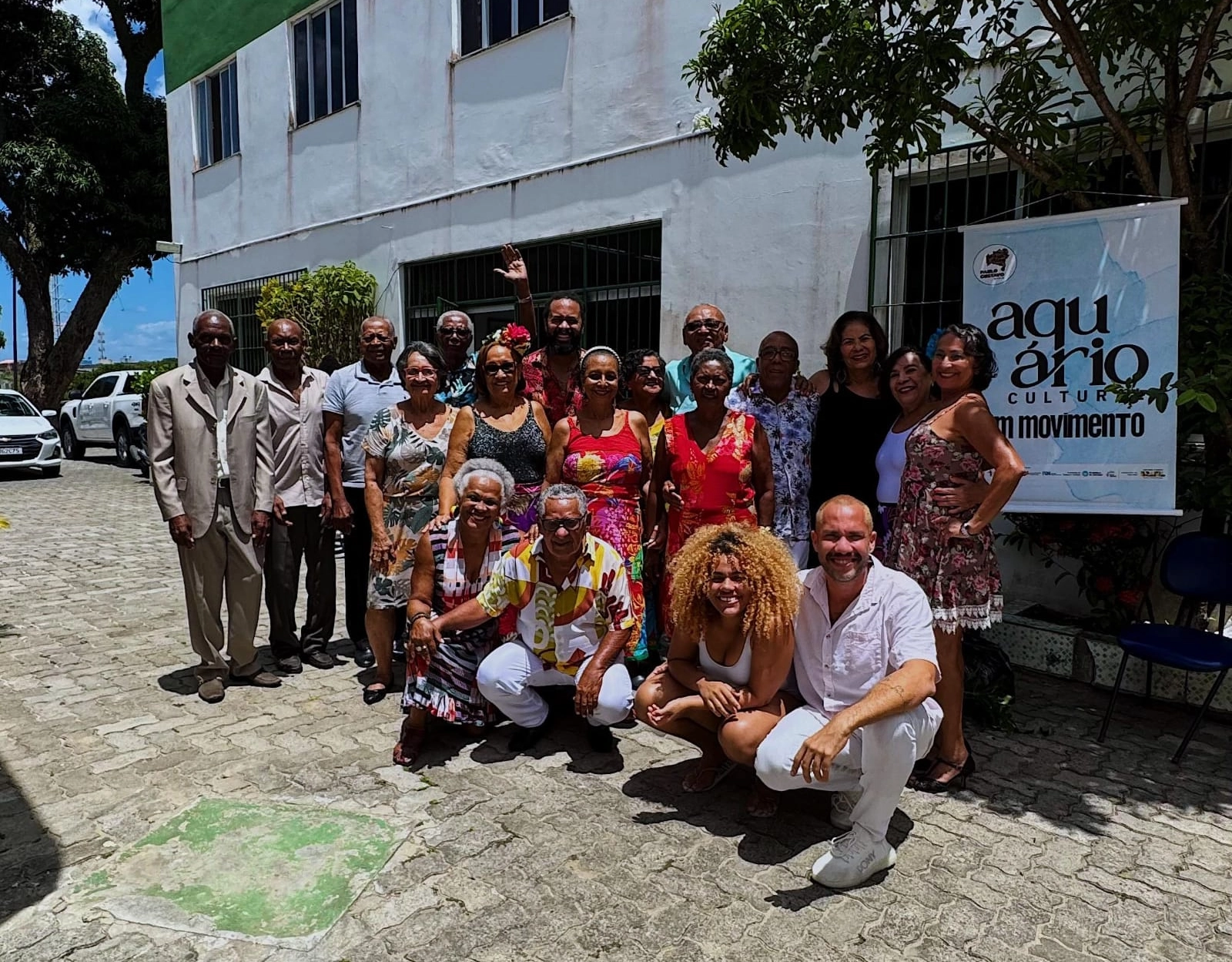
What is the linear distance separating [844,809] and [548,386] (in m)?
2.61

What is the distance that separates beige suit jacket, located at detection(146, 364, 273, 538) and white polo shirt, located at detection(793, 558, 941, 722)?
3.04 m

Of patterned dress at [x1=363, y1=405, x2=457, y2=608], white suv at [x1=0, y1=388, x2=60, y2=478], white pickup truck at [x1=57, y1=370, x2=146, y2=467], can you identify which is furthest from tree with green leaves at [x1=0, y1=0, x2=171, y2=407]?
patterned dress at [x1=363, y1=405, x2=457, y2=608]

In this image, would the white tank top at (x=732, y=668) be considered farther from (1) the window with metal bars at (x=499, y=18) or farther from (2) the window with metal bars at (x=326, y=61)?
(2) the window with metal bars at (x=326, y=61)

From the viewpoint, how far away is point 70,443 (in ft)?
63.1

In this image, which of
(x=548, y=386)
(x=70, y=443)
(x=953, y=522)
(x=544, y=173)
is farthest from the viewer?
(x=70, y=443)

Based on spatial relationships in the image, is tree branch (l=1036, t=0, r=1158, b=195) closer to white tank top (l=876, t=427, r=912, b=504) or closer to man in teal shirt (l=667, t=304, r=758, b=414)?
white tank top (l=876, t=427, r=912, b=504)

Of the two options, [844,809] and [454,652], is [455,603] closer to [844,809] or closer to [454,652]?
[454,652]

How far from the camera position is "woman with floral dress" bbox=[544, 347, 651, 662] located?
4164mm

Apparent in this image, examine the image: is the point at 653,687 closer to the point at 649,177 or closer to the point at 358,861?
the point at 358,861

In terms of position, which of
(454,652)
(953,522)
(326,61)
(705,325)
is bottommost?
(454,652)

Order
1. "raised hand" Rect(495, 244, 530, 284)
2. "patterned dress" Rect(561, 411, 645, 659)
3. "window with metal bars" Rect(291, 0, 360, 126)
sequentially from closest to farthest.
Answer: "patterned dress" Rect(561, 411, 645, 659) < "raised hand" Rect(495, 244, 530, 284) < "window with metal bars" Rect(291, 0, 360, 126)

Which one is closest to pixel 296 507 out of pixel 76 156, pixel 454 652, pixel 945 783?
pixel 454 652

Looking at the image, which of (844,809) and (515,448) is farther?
(515,448)

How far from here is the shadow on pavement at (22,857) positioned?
2.86m
